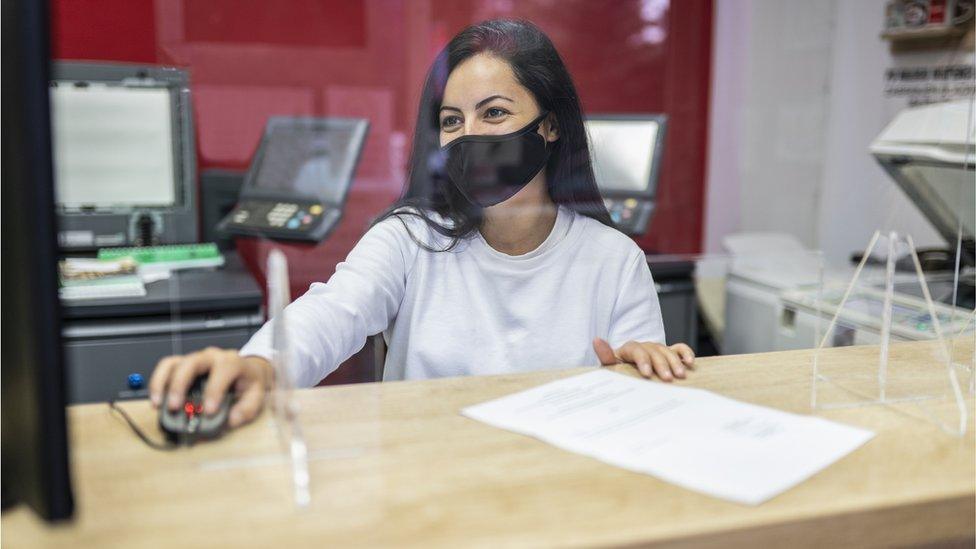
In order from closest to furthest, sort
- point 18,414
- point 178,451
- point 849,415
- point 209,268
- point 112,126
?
point 18,414, point 178,451, point 849,415, point 112,126, point 209,268

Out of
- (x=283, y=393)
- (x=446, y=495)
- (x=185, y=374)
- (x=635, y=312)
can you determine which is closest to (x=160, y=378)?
(x=185, y=374)

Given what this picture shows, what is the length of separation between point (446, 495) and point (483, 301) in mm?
612

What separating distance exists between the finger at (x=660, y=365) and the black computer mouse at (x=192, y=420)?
1.78ft

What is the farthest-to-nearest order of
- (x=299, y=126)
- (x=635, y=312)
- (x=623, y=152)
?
(x=623, y=152)
(x=635, y=312)
(x=299, y=126)

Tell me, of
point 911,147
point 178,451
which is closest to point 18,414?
point 178,451

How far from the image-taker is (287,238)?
4.15 ft

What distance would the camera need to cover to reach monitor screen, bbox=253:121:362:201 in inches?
51.2

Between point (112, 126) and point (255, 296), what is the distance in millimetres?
322

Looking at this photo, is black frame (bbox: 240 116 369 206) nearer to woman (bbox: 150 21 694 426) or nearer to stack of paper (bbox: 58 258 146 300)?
woman (bbox: 150 21 694 426)

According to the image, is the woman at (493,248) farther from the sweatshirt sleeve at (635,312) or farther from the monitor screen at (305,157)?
the monitor screen at (305,157)

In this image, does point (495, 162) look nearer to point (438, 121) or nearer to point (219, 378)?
point (438, 121)

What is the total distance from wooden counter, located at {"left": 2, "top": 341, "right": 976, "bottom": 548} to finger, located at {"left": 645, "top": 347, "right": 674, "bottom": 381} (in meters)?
0.27

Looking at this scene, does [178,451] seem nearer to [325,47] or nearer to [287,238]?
[287,238]

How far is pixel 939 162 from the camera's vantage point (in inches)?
66.4
